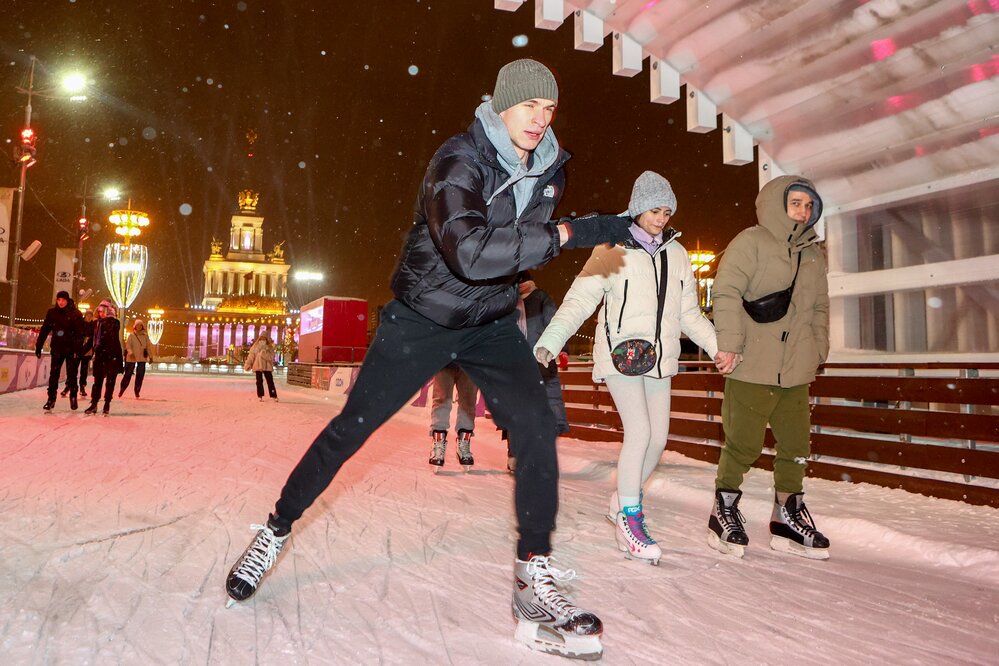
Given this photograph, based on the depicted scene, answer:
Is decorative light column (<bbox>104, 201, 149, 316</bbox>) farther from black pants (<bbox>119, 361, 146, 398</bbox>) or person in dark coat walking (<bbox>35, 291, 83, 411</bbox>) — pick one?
person in dark coat walking (<bbox>35, 291, 83, 411</bbox>)

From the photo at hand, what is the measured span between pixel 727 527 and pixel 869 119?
3.74m

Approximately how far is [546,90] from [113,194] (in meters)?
27.8

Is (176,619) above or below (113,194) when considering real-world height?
below

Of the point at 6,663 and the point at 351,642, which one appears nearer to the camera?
the point at 6,663

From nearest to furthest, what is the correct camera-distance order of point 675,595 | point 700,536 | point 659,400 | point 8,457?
point 675,595, point 659,400, point 700,536, point 8,457

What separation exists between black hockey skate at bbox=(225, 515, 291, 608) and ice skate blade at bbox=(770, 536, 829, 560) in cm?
218

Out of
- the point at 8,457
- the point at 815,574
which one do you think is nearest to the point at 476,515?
the point at 815,574

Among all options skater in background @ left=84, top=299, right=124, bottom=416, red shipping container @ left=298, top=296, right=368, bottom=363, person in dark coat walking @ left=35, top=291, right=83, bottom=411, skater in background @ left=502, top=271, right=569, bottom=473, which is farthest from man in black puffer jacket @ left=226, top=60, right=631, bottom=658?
red shipping container @ left=298, top=296, right=368, bottom=363

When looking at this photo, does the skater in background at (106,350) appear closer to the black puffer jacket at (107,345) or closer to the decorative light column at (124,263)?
the black puffer jacket at (107,345)

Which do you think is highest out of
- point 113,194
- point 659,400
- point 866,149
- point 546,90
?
point 113,194

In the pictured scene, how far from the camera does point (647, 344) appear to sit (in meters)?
3.04

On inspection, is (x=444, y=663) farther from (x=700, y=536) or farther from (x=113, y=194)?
(x=113, y=194)

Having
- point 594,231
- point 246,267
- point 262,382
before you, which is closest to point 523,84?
point 594,231

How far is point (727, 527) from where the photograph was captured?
319 cm
